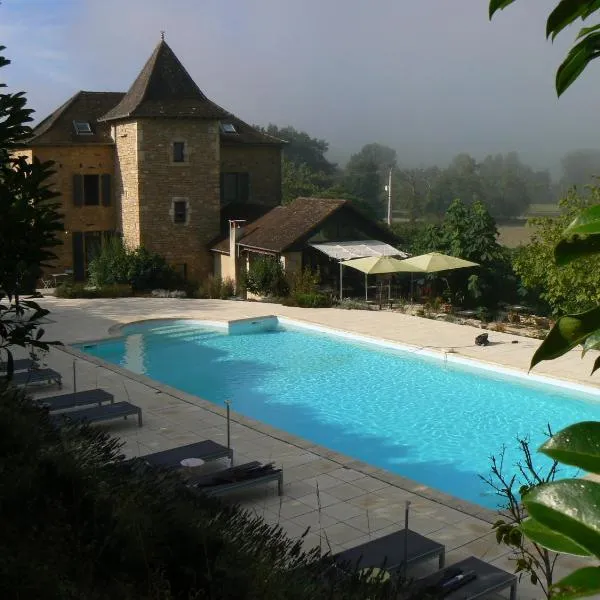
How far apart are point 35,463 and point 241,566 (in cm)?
211

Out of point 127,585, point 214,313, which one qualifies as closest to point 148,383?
point 214,313

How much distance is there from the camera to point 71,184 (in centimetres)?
3141

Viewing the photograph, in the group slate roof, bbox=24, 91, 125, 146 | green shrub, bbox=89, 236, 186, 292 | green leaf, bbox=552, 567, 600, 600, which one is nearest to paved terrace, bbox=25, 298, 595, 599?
green leaf, bbox=552, 567, 600, 600

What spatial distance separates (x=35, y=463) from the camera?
6.64 metres

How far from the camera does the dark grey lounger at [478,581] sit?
7.17m

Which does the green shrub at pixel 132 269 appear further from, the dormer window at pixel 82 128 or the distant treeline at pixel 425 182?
the distant treeline at pixel 425 182

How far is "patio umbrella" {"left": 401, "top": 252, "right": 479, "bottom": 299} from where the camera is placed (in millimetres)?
24234

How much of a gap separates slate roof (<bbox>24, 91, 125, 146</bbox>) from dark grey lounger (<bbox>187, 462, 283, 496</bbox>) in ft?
78.0

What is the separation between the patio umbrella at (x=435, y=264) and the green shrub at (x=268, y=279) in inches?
181

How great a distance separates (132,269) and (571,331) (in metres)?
28.8

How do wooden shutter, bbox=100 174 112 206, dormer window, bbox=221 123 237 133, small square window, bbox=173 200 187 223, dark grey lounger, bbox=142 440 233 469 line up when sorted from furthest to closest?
1. dormer window, bbox=221 123 237 133
2. wooden shutter, bbox=100 174 112 206
3. small square window, bbox=173 200 187 223
4. dark grey lounger, bbox=142 440 233 469

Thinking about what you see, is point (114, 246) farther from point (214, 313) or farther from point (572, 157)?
point (572, 157)

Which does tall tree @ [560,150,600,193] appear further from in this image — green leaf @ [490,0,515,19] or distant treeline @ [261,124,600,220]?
green leaf @ [490,0,515,19]

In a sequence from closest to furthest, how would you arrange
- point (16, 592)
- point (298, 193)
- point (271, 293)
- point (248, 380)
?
point (16, 592) < point (248, 380) < point (271, 293) < point (298, 193)
